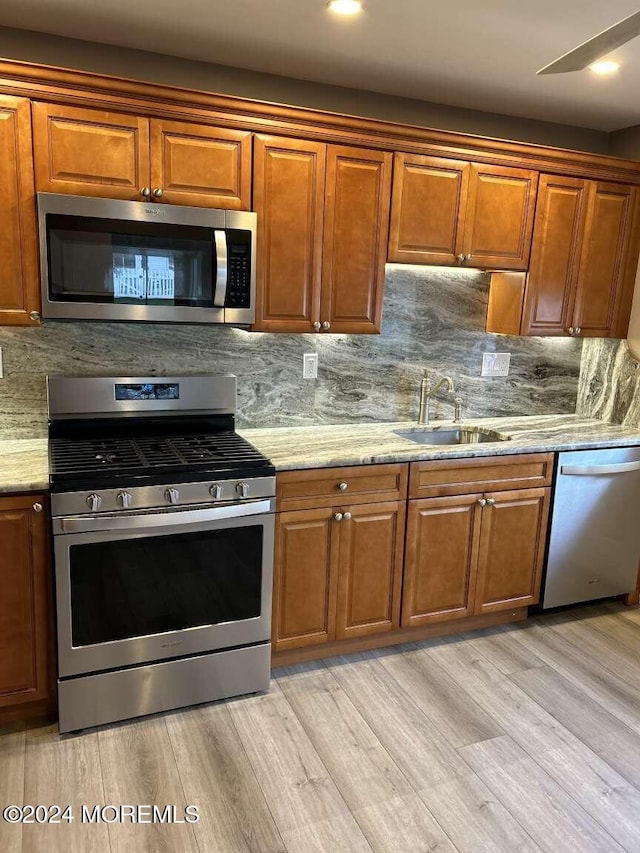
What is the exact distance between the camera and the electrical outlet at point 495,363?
3.56 m

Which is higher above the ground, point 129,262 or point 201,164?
point 201,164

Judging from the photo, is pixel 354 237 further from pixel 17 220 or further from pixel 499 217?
pixel 17 220

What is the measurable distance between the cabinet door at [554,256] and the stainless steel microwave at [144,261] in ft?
4.85

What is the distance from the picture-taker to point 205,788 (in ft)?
6.72

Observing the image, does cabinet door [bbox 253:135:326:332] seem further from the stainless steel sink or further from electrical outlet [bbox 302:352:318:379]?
the stainless steel sink

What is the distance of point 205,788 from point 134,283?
1.77 metres

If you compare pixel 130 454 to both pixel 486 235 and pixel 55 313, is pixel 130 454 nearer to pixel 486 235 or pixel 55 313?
pixel 55 313

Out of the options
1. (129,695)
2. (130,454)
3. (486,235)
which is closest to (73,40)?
(130,454)

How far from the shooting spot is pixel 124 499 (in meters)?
2.19

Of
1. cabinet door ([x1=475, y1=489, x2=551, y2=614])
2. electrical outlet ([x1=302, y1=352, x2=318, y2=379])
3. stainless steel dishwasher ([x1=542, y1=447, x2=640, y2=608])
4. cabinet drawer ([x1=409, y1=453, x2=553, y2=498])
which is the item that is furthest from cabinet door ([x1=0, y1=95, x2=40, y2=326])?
stainless steel dishwasher ([x1=542, y1=447, x2=640, y2=608])

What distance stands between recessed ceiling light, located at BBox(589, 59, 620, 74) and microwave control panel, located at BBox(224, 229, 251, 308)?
60.5 inches

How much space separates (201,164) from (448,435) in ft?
5.97

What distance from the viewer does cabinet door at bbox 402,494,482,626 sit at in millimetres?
2824

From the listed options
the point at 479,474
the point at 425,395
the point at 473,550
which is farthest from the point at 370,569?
the point at 425,395
